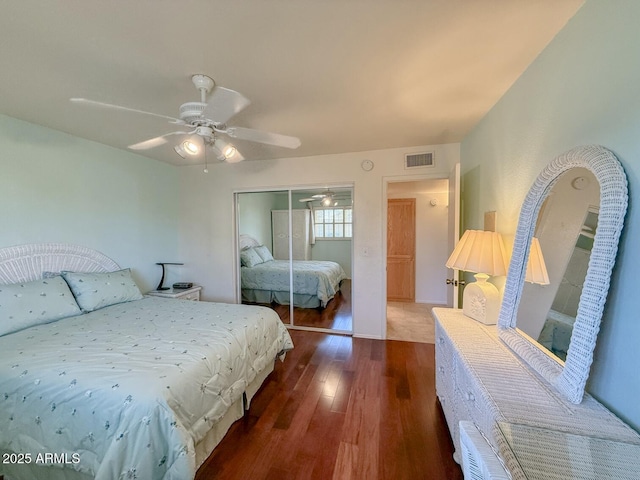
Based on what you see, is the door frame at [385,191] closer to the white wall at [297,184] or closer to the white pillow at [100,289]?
the white wall at [297,184]

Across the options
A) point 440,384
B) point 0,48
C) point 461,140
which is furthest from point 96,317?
point 461,140

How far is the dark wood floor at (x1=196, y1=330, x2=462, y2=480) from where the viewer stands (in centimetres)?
149

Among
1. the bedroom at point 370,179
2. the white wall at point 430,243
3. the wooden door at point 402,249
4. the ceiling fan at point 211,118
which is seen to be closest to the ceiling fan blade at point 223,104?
Result: the ceiling fan at point 211,118

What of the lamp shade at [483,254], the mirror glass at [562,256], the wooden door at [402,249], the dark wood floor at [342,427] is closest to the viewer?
the mirror glass at [562,256]

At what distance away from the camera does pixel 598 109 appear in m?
1.04

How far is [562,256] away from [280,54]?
5.88 feet

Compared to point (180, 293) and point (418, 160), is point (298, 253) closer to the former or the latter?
point (180, 293)

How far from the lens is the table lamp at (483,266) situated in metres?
1.66

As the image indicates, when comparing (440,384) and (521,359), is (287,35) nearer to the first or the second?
(521,359)

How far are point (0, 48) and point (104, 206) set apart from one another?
1.87 m

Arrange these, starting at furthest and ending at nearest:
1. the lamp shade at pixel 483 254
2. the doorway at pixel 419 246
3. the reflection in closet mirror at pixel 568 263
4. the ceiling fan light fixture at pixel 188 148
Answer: the doorway at pixel 419 246, the ceiling fan light fixture at pixel 188 148, the lamp shade at pixel 483 254, the reflection in closet mirror at pixel 568 263

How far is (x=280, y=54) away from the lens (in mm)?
1438

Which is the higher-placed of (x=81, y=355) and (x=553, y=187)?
(x=553, y=187)

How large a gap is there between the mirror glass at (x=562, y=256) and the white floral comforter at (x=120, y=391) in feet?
5.83
